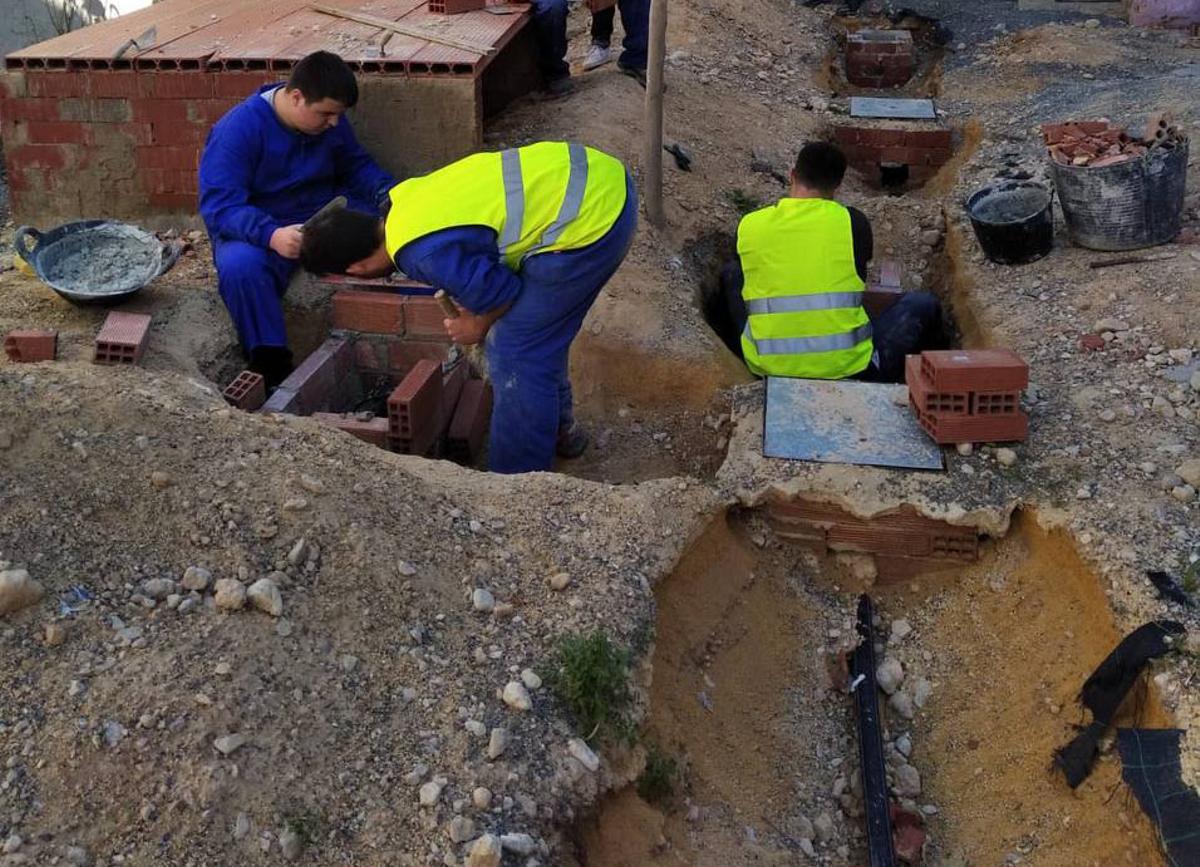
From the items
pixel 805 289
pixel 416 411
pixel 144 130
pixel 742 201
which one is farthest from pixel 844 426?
pixel 144 130

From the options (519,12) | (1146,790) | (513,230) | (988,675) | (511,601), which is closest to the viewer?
(1146,790)

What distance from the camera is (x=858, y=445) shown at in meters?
4.11

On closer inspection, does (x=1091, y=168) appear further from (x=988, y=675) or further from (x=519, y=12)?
(x=519, y=12)

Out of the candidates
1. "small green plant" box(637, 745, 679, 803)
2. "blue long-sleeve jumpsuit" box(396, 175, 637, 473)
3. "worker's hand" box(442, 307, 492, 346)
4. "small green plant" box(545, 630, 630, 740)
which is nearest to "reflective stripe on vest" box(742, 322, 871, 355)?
"blue long-sleeve jumpsuit" box(396, 175, 637, 473)

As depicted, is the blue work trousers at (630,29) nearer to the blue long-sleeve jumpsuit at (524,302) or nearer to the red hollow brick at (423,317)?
the red hollow brick at (423,317)

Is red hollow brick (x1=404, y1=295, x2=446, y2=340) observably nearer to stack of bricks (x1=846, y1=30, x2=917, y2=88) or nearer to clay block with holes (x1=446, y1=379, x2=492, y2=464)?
clay block with holes (x1=446, y1=379, x2=492, y2=464)

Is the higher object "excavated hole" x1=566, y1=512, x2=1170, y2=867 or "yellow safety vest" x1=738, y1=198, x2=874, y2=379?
"yellow safety vest" x1=738, y1=198, x2=874, y2=379

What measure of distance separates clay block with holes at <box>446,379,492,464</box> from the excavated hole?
142 cm

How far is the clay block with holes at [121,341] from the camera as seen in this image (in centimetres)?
451

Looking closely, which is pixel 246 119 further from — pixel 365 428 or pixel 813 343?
pixel 813 343

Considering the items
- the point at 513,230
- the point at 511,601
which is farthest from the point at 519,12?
the point at 511,601

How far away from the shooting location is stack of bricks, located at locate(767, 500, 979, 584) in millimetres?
3908

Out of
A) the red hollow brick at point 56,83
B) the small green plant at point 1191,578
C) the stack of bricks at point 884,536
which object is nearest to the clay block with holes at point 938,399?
the stack of bricks at point 884,536

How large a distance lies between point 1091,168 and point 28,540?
193 inches
